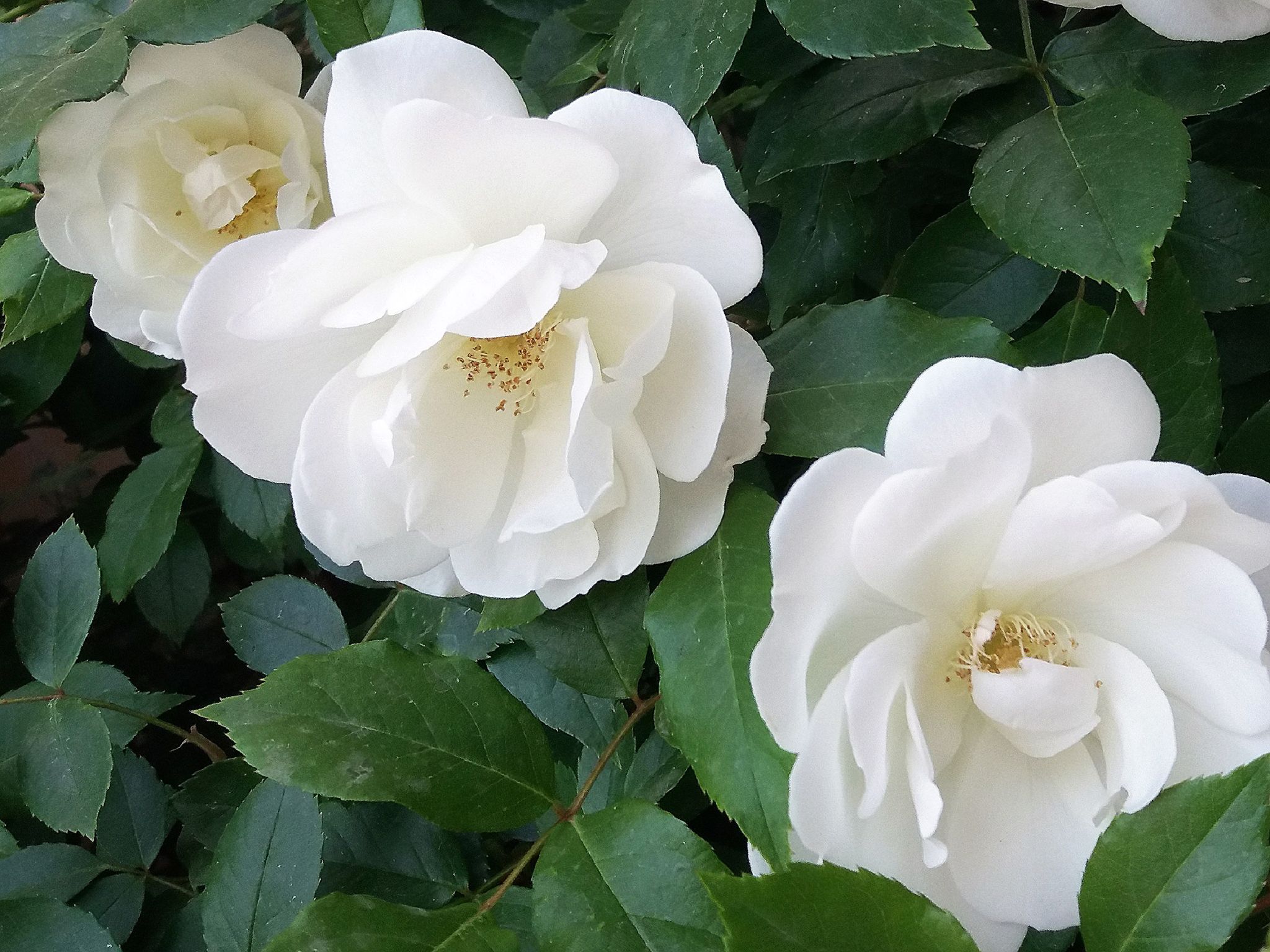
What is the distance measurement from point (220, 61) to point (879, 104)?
411mm

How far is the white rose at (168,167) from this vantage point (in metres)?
0.60

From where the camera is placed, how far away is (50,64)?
0.56m

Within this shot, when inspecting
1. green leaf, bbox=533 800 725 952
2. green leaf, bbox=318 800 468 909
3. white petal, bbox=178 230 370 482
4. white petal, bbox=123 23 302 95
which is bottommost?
green leaf, bbox=318 800 468 909

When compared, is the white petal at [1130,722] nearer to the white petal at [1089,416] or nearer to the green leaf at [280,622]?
the white petal at [1089,416]

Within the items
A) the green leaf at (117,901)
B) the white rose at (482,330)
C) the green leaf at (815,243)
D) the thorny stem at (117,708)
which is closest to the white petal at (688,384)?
the white rose at (482,330)

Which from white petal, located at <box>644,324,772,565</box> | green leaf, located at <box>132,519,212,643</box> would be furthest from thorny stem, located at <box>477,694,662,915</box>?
green leaf, located at <box>132,519,212,643</box>

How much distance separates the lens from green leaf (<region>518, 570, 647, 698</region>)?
1.85 ft

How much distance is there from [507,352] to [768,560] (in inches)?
7.1

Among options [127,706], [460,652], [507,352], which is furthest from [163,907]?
[507,352]

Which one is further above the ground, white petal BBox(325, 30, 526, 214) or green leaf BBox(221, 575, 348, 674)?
white petal BBox(325, 30, 526, 214)

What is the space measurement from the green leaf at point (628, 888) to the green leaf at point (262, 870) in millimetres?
202

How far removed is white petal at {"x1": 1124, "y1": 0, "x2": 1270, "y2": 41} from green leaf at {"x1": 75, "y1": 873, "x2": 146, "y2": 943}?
3.13ft

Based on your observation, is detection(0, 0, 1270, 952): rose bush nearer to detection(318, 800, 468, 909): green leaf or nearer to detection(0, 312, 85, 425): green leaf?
detection(318, 800, 468, 909): green leaf

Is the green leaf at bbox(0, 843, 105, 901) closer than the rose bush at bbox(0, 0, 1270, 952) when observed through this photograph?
No
